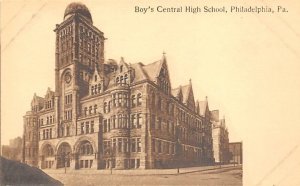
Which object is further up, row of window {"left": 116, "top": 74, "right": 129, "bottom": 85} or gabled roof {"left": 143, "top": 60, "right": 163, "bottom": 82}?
gabled roof {"left": 143, "top": 60, "right": 163, "bottom": 82}

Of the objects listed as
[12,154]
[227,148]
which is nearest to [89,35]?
[12,154]

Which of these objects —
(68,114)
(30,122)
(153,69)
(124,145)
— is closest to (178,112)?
(153,69)

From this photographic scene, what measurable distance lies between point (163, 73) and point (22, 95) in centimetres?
158

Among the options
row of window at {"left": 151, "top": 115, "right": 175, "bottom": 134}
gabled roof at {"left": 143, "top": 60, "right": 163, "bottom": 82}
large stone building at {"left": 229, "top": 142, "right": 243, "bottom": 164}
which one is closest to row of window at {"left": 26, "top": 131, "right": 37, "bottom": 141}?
row of window at {"left": 151, "top": 115, "right": 175, "bottom": 134}

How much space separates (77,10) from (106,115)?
3.82 feet

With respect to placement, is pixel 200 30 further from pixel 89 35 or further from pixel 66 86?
pixel 66 86

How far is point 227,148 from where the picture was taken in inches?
165

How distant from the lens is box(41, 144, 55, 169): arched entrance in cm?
449

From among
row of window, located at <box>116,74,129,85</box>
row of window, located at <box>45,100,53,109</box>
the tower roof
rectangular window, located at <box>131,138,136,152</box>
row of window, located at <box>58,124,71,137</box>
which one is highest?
the tower roof

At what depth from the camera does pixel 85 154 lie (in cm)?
441

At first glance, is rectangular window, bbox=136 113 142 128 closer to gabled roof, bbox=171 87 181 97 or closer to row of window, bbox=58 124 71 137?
gabled roof, bbox=171 87 181 97

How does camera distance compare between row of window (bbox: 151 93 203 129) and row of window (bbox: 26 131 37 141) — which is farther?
row of window (bbox: 26 131 37 141)

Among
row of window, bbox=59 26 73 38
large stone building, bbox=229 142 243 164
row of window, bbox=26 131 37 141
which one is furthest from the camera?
row of window, bbox=26 131 37 141

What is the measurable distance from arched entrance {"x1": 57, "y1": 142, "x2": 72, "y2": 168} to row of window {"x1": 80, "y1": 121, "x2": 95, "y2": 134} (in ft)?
0.81
